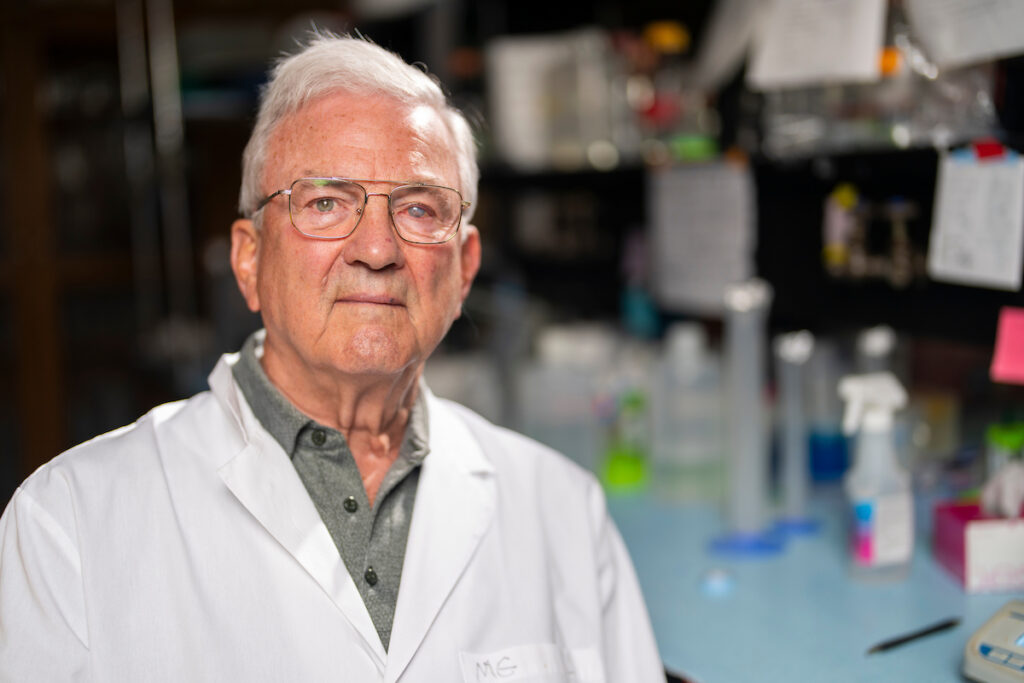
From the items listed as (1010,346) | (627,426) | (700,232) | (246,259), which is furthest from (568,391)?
(246,259)

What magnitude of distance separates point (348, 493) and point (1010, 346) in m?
0.99

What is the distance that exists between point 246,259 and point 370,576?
436mm

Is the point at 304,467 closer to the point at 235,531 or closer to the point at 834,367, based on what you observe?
the point at 235,531

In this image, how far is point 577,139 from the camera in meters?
2.44

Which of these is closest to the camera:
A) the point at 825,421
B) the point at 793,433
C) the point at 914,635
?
the point at 914,635

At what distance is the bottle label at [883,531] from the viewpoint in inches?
55.5

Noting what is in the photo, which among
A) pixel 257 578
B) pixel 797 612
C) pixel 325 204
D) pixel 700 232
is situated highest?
pixel 325 204

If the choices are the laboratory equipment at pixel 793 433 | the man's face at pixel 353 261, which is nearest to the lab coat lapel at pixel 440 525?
the man's face at pixel 353 261

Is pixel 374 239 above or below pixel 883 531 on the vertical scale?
above

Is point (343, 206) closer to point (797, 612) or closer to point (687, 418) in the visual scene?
point (797, 612)

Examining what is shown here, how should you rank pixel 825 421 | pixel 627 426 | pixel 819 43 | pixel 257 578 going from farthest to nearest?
pixel 627 426 < pixel 825 421 < pixel 819 43 < pixel 257 578

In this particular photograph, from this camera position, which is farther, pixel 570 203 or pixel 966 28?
pixel 570 203

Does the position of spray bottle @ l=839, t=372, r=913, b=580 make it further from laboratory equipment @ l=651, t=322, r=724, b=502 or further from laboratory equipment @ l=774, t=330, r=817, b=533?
laboratory equipment @ l=651, t=322, r=724, b=502

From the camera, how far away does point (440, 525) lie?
1.15 metres
